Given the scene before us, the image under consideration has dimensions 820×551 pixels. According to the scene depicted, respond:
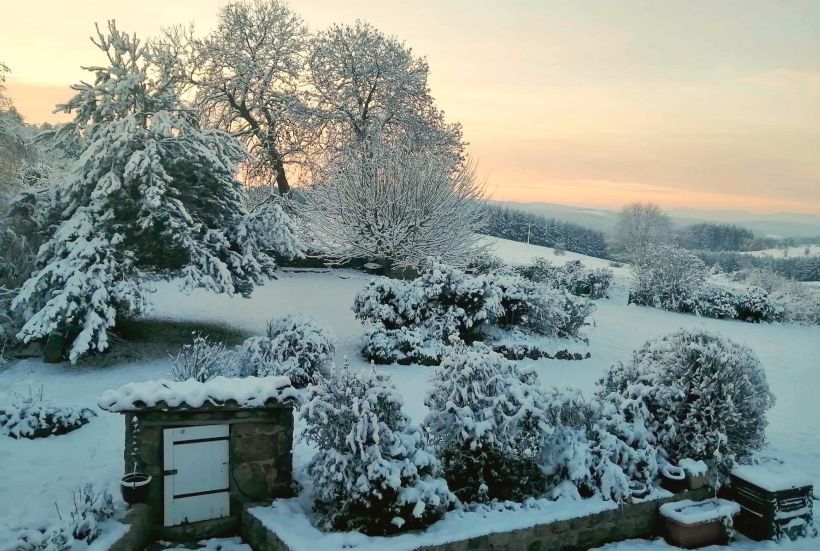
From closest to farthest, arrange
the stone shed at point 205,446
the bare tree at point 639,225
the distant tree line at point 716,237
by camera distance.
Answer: the stone shed at point 205,446 < the bare tree at point 639,225 < the distant tree line at point 716,237

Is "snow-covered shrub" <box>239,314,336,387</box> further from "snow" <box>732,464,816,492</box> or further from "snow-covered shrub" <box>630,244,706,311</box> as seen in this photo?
"snow-covered shrub" <box>630,244,706,311</box>

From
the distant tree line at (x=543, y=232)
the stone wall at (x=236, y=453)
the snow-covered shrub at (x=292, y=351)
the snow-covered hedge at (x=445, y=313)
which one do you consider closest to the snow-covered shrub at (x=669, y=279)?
the snow-covered hedge at (x=445, y=313)

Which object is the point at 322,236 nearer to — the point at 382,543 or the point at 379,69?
the point at 379,69

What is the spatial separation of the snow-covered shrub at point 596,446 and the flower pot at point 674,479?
0.14 metres

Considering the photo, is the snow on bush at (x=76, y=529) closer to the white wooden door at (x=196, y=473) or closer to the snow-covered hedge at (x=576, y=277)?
the white wooden door at (x=196, y=473)

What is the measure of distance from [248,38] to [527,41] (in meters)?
17.0

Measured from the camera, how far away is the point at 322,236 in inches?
861

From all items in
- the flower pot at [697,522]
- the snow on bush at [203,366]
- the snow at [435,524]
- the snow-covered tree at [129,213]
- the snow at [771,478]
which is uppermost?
the snow-covered tree at [129,213]

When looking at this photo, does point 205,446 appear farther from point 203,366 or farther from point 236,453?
point 203,366

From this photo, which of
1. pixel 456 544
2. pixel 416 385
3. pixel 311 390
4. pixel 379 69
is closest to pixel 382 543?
pixel 456 544

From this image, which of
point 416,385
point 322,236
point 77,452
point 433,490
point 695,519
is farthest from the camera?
point 322,236

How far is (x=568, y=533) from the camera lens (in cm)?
645

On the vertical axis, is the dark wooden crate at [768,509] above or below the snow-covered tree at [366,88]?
below

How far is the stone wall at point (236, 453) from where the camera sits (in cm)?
625
